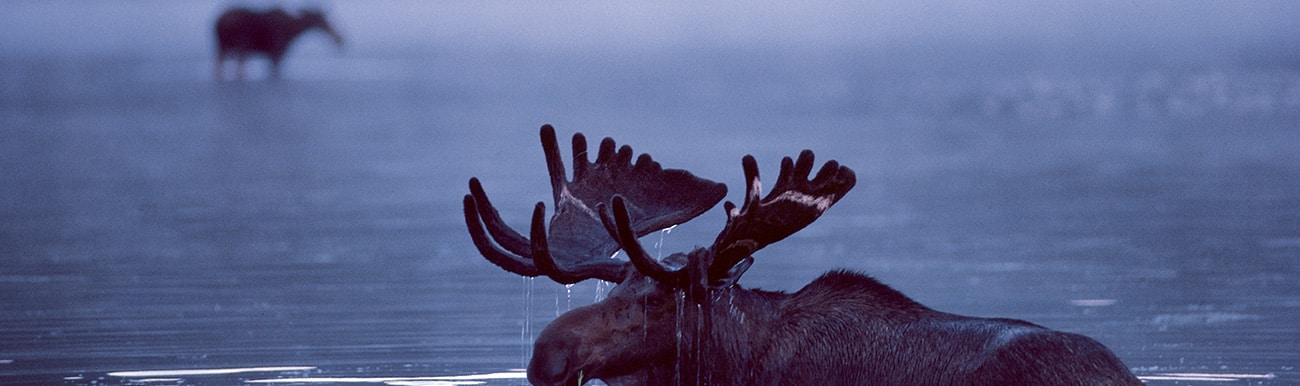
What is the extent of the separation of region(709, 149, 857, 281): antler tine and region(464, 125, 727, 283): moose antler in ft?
1.30

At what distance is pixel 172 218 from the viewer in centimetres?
1511

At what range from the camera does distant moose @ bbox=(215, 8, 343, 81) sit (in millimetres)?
43344

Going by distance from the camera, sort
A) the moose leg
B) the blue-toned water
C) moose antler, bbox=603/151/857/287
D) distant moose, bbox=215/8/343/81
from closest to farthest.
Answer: moose antler, bbox=603/151/857/287 → the blue-toned water → distant moose, bbox=215/8/343/81 → the moose leg

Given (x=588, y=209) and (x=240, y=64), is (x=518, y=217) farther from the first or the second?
(x=240, y=64)

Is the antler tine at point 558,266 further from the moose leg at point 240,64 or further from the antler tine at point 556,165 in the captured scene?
the moose leg at point 240,64

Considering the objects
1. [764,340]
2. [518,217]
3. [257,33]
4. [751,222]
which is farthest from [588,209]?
[257,33]

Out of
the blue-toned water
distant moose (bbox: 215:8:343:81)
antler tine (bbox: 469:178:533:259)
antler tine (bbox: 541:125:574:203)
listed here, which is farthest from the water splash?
distant moose (bbox: 215:8:343:81)

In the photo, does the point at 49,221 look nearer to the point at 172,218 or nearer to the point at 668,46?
the point at 172,218

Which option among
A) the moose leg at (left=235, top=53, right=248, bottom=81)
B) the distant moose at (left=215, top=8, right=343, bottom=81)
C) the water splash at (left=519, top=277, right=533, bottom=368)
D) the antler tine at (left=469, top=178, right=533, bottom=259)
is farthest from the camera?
the moose leg at (left=235, top=53, right=248, bottom=81)

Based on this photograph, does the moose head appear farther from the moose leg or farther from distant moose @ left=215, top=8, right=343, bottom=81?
the moose leg

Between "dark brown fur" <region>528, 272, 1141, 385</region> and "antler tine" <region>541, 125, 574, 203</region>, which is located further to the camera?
"antler tine" <region>541, 125, 574, 203</region>

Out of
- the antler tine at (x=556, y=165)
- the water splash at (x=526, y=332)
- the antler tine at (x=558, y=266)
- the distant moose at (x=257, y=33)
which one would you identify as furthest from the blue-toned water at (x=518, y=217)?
the distant moose at (x=257, y=33)

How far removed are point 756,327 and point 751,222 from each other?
32 centimetres

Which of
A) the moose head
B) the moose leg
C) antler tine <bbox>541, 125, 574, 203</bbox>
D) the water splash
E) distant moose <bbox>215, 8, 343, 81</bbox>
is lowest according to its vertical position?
the water splash
